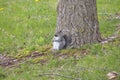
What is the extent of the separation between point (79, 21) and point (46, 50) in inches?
38.9

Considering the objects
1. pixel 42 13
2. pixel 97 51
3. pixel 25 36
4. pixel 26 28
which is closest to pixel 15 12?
pixel 42 13

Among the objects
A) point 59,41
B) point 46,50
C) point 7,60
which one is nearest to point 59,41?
point 59,41

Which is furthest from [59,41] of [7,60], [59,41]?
[7,60]

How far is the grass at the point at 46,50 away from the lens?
614cm

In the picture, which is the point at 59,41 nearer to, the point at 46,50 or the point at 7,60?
the point at 46,50

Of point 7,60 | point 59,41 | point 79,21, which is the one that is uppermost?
point 79,21

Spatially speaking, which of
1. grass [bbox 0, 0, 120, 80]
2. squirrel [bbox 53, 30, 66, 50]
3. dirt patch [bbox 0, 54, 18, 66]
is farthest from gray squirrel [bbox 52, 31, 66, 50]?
dirt patch [bbox 0, 54, 18, 66]

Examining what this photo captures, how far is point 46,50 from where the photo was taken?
770 cm

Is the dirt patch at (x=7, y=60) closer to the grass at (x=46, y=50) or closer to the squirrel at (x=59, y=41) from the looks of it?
the grass at (x=46, y=50)

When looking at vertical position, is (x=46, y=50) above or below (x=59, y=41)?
below

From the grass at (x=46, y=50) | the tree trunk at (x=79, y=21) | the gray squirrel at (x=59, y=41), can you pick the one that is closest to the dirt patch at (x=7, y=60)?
the grass at (x=46, y=50)

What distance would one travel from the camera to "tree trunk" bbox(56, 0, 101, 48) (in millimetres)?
7211

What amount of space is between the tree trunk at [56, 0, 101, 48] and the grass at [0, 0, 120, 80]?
221mm

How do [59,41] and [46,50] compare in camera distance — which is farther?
[46,50]
